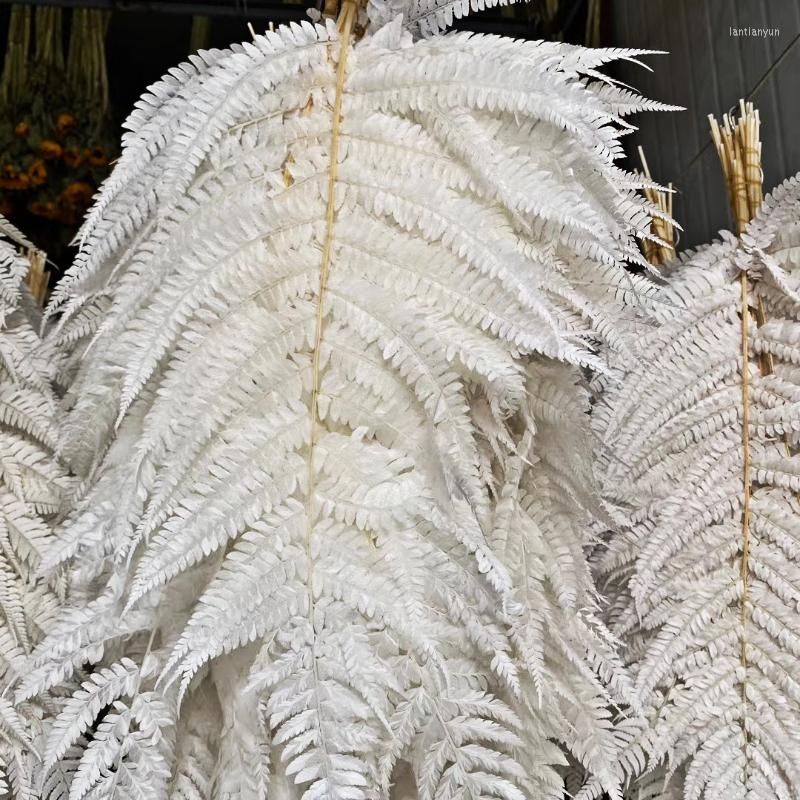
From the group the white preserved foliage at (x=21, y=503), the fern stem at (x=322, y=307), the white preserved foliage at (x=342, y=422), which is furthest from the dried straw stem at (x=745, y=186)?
the white preserved foliage at (x=21, y=503)

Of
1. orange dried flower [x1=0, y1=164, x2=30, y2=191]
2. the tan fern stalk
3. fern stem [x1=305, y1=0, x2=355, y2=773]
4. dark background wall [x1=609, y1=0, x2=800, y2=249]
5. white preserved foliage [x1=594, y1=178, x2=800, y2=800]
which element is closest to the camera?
fern stem [x1=305, y1=0, x2=355, y2=773]

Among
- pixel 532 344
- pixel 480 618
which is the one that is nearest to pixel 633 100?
pixel 532 344

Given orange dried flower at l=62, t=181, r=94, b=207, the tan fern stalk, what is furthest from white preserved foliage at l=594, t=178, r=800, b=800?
orange dried flower at l=62, t=181, r=94, b=207

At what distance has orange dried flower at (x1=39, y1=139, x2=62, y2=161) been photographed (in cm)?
138

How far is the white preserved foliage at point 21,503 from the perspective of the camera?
64cm

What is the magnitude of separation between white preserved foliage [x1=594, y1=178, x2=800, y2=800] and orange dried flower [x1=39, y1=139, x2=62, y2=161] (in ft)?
3.11

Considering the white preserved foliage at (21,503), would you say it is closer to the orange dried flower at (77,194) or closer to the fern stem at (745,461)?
the fern stem at (745,461)

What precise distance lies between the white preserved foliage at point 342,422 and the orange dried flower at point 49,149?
82cm

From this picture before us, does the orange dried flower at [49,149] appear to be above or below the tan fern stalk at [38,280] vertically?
above

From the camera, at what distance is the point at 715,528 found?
77 centimetres

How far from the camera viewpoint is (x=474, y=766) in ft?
1.90

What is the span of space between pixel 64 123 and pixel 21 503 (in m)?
0.89

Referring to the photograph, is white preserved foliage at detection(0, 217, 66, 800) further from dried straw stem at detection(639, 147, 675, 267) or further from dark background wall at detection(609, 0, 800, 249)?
dark background wall at detection(609, 0, 800, 249)

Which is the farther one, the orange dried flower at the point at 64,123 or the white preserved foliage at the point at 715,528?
the orange dried flower at the point at 64,123
